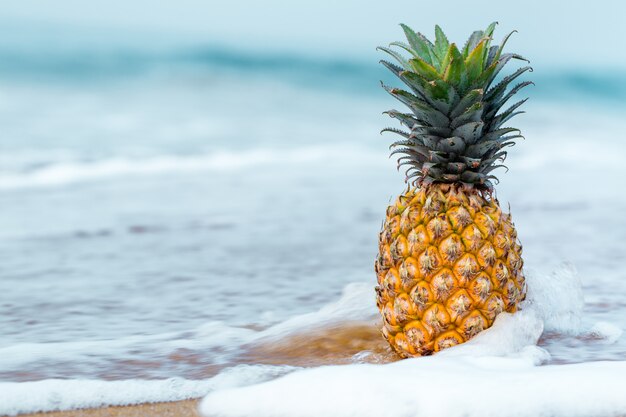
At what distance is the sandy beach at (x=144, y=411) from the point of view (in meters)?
3.15

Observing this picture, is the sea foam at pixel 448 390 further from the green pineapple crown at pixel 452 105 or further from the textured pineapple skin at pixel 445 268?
the green pineapple crown at pixel 452 105

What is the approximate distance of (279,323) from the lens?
4797 mm

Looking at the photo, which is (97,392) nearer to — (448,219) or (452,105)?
(448,219)

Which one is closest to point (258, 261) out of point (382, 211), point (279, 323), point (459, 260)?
point (279, 323)

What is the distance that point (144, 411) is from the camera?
3188 millimetres

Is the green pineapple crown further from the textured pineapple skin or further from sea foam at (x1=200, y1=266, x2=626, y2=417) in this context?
sea foam at (x1=200, y1=266, x2=626, y2=417)

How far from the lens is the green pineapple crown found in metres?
3.44

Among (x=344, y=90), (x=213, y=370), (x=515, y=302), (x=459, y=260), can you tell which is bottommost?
(x=213, y=370)

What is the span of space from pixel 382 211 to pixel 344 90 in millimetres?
13328

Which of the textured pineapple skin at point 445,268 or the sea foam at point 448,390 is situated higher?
the textured pineapple skin at point 445,268

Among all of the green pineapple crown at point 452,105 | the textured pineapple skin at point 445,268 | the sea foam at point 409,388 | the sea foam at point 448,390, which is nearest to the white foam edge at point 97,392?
the sea foam at point 409,388

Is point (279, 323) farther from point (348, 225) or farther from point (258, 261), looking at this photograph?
point (348, 225)

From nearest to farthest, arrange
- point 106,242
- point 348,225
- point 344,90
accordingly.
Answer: point 106,242, point 348,225, point 344,90

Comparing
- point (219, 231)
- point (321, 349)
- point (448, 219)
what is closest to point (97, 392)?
point (321, 349)
